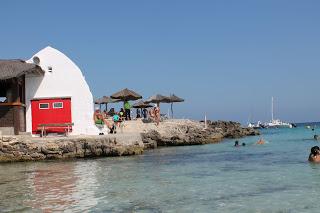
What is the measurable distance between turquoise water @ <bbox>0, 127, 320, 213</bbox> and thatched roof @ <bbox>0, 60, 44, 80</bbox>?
237 inches

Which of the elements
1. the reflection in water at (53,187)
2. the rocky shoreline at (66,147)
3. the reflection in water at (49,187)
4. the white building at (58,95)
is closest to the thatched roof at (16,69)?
the white building at (58,95)

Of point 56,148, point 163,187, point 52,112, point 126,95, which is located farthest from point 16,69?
point 163,187

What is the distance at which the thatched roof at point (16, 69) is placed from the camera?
2368cm

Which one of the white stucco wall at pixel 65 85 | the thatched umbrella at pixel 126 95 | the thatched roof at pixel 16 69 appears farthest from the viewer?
the thatched umbrella at pixel 126 95

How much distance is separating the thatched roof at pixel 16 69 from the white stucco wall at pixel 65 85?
704 mm

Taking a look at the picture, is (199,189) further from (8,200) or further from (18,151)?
(18,151)

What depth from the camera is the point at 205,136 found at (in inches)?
1508

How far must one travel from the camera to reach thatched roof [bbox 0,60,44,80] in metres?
23.7

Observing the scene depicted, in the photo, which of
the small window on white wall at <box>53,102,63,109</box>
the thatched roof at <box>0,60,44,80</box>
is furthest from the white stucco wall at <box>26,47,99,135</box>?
the thatched roof at <box>0,60,44,80</box>

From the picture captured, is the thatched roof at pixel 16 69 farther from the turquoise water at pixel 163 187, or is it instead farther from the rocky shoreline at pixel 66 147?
the turquoise water at pixel 163 187

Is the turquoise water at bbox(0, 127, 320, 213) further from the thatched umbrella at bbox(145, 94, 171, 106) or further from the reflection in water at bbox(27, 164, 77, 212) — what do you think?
the thatched umbrella at bbox(145, 94, 171, 106)

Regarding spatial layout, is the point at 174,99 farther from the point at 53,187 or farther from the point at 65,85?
the point at 53,187

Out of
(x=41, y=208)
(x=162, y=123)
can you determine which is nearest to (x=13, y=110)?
(x=162, y=123)

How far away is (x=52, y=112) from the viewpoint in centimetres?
2600
